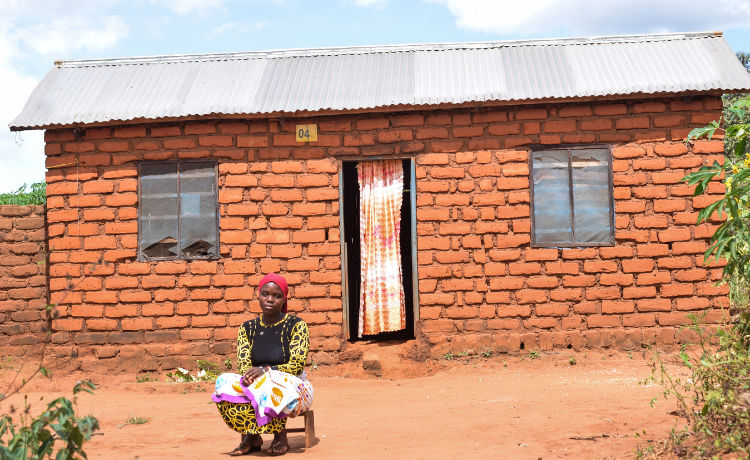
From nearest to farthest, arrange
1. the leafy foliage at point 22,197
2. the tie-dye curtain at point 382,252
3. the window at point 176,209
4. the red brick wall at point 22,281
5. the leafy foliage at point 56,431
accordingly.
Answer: the leafy foliage at point 56,431
the window at point 176,209
the tie-dye curtain at point 382,252
the red brick wall at point 22,281
the leafy foliage at point 22,197

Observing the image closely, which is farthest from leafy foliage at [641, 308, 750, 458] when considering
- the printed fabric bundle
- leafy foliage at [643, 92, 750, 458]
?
the printed fabric bundle

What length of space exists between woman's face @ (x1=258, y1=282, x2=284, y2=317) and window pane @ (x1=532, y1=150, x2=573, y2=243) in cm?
387

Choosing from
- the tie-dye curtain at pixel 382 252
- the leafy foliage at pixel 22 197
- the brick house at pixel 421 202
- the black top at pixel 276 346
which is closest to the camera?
the black top at pixel 276 346

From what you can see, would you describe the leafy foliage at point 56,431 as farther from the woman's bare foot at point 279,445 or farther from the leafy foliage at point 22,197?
the leafy foliage at point 22,197

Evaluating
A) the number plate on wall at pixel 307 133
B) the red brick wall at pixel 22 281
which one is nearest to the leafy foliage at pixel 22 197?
the red brick wall at pixel 22 281

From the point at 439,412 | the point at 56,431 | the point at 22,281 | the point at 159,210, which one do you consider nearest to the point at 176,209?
the point at 159,210

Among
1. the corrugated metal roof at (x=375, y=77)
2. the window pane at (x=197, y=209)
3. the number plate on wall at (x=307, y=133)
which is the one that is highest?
the corrugated metal roof at (x=375, y=77)

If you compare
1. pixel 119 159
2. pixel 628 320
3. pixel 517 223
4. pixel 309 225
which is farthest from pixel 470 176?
pixel 119 159

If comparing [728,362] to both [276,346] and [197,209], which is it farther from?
[197,209]

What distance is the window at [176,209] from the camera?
766cm

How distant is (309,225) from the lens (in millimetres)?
7516

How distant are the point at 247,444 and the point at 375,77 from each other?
16.0 ft

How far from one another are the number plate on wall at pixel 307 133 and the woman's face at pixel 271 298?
340 cm

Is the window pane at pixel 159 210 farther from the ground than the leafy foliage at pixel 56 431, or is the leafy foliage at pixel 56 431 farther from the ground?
the window pane at pixel 159 210
